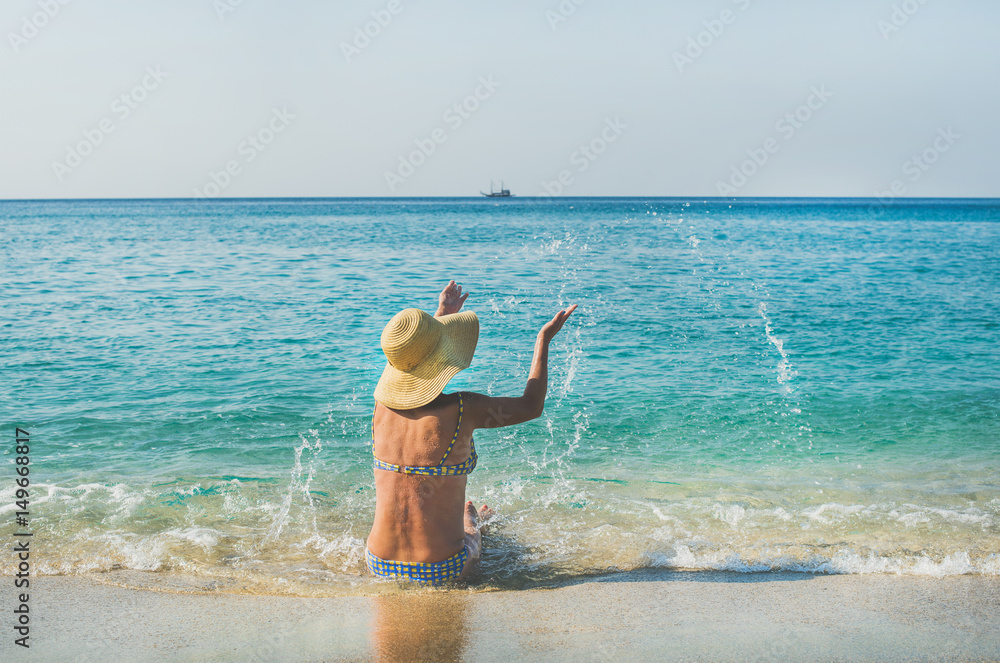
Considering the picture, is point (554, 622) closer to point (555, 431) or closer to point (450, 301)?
point (450, 301)

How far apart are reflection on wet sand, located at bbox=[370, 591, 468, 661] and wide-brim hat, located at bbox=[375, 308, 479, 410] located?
1.09 m

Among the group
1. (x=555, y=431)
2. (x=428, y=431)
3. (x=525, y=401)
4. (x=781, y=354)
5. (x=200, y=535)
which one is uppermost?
(x=525, y=401)

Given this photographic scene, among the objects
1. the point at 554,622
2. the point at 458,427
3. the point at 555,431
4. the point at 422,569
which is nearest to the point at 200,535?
the point at 422,569

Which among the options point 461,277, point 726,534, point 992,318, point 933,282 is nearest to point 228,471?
point 726,534

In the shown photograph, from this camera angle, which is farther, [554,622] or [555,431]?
[555,431]

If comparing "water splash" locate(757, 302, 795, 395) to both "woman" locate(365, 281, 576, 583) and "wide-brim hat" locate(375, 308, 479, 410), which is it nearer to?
"woman" locate(365, 281, 576, 583)

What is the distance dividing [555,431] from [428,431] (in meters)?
4.13

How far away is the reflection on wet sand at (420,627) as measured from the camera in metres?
3.26

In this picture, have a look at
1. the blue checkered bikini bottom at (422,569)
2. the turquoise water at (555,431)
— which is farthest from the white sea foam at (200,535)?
the blue checkered bikini bottom at (422,569)

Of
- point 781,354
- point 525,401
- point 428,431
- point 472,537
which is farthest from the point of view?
point 781,354

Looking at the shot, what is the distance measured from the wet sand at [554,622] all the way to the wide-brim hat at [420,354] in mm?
1166

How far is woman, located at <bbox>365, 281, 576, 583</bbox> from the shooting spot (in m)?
3.47

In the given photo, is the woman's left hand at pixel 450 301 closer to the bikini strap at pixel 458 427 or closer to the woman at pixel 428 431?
the woman at pixel 428 431

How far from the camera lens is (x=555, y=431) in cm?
755
